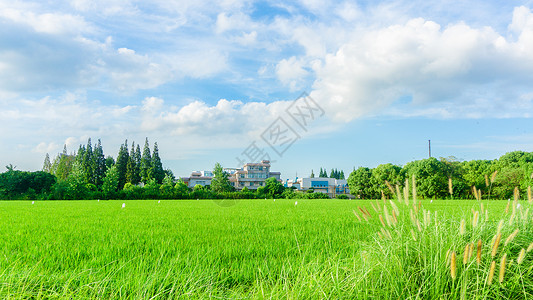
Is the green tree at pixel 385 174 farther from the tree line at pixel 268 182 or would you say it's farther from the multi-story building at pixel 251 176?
the multi-story building at pixel 251 176

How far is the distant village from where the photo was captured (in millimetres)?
70500

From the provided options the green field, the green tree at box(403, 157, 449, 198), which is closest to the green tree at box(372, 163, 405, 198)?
the green tree at box(403, 157, 449, 198)

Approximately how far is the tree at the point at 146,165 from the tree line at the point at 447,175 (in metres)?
30.6

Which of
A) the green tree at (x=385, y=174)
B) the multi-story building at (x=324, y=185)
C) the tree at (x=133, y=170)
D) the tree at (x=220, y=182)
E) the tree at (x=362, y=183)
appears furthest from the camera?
the multi-story building at (x=324, y=185)

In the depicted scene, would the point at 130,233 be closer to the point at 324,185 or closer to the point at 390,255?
the point at 390,255

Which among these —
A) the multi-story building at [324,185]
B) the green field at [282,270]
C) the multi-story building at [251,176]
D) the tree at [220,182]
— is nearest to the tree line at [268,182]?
the tree at [220,182]

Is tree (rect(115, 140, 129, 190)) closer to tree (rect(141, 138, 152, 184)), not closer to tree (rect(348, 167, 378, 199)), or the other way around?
tree (rect(141, 138, 152, 184))

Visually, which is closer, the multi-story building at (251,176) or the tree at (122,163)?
the tree at (122,163)

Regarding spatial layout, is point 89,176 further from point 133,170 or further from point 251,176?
point 251,176

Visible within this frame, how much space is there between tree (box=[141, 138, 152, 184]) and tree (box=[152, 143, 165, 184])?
625 mm

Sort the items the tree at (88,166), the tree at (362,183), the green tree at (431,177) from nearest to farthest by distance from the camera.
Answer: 1. the green tree at (431,177)
2. the tree at (362,183)
3. the tree at (88,166)

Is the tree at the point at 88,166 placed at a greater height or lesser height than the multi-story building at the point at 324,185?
greater

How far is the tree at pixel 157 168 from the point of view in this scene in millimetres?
52253

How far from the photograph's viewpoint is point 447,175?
37906 millimetres
